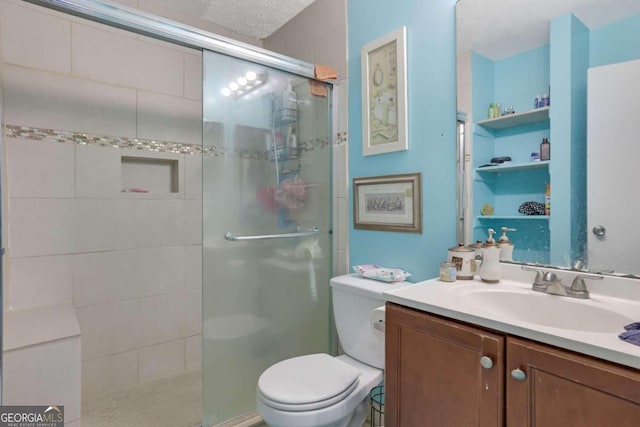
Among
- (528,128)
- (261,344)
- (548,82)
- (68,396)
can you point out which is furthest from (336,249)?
(68,396)

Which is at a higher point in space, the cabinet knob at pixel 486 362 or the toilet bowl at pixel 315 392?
the cabinet knob at pixel 486 362

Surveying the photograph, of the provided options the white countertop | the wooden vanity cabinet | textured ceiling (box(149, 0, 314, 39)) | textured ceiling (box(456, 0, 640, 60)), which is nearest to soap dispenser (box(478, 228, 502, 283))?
the white countertop

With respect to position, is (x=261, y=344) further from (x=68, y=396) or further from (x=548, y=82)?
(x=548, y=82)

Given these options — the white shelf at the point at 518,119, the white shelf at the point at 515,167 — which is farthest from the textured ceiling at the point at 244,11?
the white shelf at the point at 515,167

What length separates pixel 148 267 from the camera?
2139mm

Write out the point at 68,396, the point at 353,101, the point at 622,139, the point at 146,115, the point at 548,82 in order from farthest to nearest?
the point at 146,115 < the point at 353,101 < the point at 68,396 < the point at 548,82 < the point at 622,139

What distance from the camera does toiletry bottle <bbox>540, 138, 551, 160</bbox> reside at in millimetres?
1168

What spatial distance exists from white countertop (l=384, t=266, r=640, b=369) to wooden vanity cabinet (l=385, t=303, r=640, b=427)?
22 millimetres

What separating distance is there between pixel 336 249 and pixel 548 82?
1.29m

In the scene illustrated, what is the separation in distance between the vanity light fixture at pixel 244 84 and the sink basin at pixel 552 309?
133 cm

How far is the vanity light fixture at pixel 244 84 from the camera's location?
157 centimetres

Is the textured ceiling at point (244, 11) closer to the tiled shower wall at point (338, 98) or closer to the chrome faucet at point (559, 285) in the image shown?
the tiled shower wall at point (338, 98)

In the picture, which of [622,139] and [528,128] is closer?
[622,139]

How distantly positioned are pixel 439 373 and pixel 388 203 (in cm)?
90
